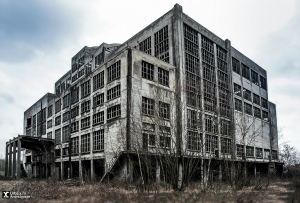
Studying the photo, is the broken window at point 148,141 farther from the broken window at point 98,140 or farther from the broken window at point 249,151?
the broken window at point 249,151

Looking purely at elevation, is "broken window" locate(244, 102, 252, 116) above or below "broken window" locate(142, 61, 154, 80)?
below

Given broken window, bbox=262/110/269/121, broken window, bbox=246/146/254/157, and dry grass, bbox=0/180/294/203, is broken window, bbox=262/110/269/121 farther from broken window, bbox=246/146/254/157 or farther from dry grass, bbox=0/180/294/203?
dry grass, bbox=0/180/294/203

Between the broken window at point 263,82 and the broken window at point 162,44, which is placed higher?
the broken window at point 162,44

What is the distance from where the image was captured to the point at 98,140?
36.5m

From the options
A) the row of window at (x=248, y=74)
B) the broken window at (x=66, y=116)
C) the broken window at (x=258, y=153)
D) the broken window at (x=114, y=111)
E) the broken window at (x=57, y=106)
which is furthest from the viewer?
the broken window at (x=57, y=106)

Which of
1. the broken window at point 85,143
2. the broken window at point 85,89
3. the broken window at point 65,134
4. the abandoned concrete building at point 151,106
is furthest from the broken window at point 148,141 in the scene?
the broken window at point 65,134

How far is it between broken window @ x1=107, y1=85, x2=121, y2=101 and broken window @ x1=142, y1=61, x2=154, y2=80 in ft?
10.8

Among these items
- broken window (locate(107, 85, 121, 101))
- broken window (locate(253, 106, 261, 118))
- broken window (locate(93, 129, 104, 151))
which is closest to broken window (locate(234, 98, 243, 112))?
broken window (locate(253, 106, 261, 118))

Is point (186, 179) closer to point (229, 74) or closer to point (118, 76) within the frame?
point (118, 76)

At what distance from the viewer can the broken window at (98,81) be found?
3756 cm

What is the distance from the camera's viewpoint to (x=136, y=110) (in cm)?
3200

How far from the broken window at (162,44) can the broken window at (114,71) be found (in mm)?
7202

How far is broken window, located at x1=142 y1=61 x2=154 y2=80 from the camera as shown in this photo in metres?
34.3

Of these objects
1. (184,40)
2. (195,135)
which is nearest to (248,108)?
(184,40)
